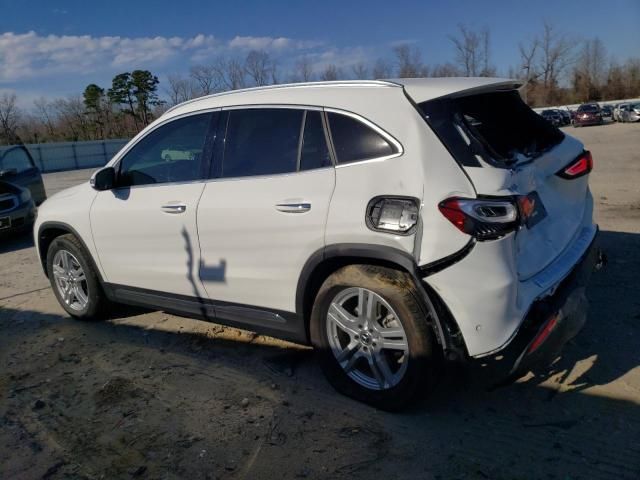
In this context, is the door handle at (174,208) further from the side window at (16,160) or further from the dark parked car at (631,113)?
the dark parked car at (631,113)

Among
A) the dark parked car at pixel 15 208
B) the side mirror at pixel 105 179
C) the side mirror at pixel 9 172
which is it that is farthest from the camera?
the side mirror at pixel 9 172

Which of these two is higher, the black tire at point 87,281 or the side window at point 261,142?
the side window at point 261,142

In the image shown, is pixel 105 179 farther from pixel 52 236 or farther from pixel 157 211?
pixel 52 236

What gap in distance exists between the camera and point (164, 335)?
4457 mm

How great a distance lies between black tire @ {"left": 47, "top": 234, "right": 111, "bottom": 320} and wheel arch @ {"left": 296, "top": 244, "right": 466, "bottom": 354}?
2.32m

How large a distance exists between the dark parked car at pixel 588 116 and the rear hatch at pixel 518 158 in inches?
1749

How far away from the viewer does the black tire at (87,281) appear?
4.57m

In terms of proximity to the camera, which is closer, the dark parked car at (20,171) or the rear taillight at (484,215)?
the rear taillight at (484,215)

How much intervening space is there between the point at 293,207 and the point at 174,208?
1.09 metres

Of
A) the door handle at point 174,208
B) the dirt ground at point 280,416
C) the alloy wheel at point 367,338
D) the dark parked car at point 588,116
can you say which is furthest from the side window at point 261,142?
the dark parked car at point 588,116

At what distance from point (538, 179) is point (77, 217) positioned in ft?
12.1

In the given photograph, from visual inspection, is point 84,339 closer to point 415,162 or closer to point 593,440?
point 415,162

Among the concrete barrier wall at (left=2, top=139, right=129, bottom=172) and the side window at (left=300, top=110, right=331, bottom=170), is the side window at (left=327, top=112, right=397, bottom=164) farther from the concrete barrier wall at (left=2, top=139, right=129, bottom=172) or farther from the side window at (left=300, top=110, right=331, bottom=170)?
the concrete barrier wall at (left=2, top=139, right=129, bottom=172)

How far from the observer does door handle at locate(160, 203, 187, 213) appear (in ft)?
12.0
